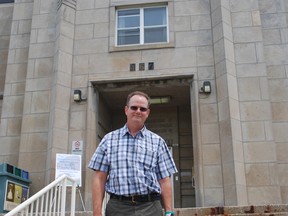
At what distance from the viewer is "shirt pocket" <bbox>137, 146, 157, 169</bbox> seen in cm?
306

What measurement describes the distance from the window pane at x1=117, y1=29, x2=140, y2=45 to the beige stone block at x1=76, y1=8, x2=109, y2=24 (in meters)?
0.57

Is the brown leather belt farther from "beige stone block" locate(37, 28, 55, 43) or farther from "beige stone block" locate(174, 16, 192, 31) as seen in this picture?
"beige stone block" locate(37, 28, 55, 43)

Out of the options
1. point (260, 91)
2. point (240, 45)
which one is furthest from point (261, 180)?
point (240, 45)

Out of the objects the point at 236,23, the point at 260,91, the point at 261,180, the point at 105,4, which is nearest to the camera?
the point at 261,180

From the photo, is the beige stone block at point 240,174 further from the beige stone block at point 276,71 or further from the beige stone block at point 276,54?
the beige stone block at point 276,54

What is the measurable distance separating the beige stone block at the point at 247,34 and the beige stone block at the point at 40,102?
16.6 feet

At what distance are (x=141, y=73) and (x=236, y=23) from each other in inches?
110

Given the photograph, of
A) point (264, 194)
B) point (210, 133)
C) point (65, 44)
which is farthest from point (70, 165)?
point (264, 194)

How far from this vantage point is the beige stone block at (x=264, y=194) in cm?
866

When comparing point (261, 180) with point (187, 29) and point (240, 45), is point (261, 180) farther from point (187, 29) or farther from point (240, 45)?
point (187, 29)

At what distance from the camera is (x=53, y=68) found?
10.4 m

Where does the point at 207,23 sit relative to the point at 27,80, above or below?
above

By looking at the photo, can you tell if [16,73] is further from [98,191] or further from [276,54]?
[98,191]

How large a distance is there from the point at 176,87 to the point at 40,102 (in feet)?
11.7
